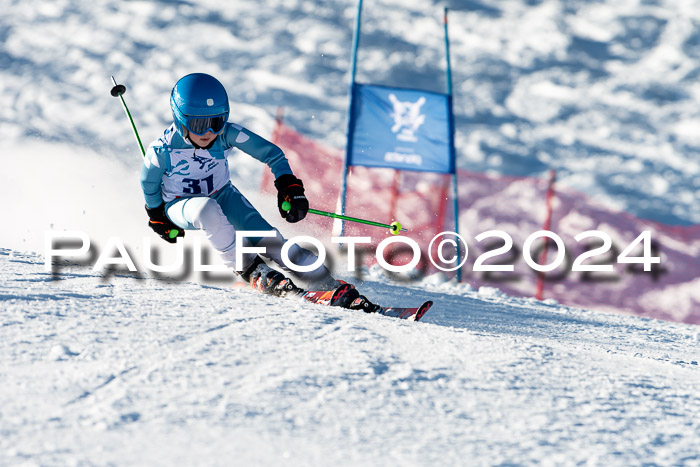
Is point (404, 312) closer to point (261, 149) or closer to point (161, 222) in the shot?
point (261, 149)

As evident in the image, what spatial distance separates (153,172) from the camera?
155 inches

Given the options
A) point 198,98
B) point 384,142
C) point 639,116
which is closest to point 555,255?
point 384,142

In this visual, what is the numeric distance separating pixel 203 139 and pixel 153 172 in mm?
316

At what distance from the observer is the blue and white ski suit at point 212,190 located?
389 centimetres

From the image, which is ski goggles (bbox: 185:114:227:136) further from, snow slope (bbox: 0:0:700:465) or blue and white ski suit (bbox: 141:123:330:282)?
snow slope (bbox: 0:0:700:465)

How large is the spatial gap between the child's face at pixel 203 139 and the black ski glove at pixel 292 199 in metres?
0.41

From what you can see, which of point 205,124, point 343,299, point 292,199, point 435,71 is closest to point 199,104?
point 205,124

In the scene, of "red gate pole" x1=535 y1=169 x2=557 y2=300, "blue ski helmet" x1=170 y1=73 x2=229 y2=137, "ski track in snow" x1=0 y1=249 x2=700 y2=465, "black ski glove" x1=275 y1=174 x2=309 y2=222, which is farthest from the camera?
"red gate pole" x1=535 y1=169 x2=557 y2=300

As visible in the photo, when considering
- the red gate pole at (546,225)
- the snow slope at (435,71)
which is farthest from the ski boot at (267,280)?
the snow slope at (435,71)

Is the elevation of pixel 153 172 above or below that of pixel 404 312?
above

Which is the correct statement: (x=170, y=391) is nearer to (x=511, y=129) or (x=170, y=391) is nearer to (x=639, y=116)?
(x=511, y=129)

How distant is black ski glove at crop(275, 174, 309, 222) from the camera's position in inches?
156

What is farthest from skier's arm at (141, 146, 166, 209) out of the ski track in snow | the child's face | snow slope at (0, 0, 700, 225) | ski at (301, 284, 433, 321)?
snow slope at (0, 0, 700, 225)

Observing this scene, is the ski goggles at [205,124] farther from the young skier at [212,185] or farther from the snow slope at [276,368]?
the snow slope at [276,368]
